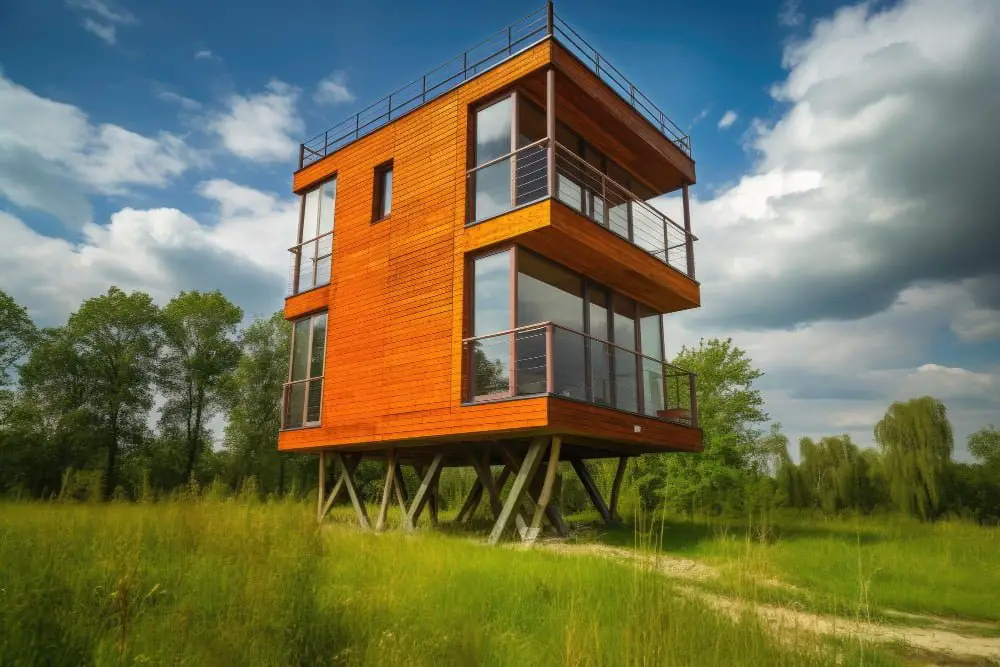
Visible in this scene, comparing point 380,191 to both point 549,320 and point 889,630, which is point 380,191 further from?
point 889,630

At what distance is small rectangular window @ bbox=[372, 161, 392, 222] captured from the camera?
48.0 ft

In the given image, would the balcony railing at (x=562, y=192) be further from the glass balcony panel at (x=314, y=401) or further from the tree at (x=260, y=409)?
the tree at (x=260, y=409)

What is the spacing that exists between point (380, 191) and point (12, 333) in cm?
2501

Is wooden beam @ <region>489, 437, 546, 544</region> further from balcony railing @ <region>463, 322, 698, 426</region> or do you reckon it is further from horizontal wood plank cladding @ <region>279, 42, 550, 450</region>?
balcony railing @ <region>463, 322, 698, 426</region>

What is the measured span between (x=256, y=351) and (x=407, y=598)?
30.8 m

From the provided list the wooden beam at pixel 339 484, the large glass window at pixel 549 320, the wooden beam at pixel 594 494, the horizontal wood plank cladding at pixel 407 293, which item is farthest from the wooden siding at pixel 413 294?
the wooden beam at pixel 594 494

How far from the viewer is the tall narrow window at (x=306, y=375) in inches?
593

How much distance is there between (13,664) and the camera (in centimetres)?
367

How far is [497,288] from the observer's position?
11844mm

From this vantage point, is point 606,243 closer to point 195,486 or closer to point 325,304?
point 325,304

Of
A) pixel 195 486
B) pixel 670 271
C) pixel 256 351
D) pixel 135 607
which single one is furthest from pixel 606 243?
pixel 256 351

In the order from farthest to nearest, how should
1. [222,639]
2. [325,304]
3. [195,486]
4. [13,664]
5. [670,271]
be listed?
[325,304]
[670,271]
[195,486]
[222,639]
[13,664]

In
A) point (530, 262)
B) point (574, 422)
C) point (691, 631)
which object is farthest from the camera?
point (530, 262)

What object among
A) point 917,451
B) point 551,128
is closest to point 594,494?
point 551,128
